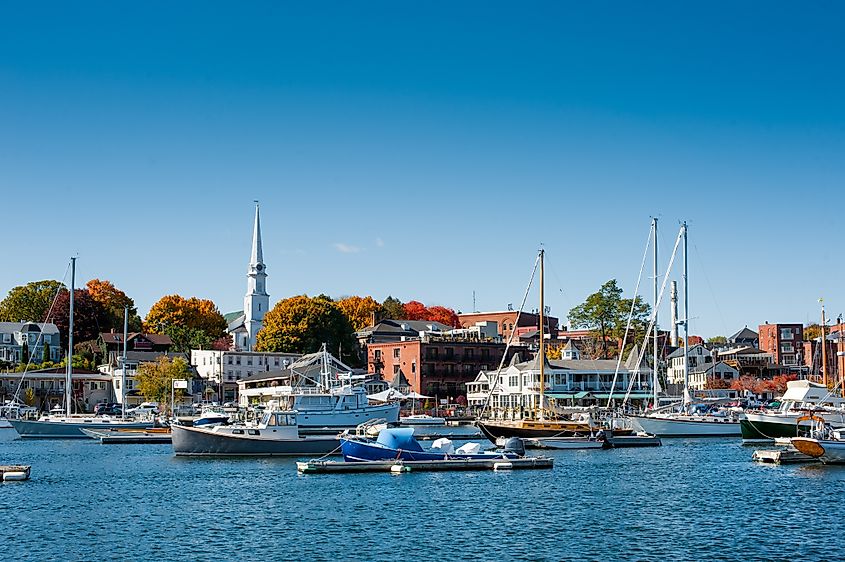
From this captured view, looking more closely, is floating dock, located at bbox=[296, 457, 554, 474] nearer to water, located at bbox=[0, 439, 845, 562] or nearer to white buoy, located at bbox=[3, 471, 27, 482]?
water, located at bbox=[0, 439, 845, 562]

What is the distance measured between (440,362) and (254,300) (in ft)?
164

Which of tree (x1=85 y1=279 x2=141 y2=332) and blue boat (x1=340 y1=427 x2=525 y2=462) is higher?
tree (x1=85 y1=279 x2=141 y2=332)

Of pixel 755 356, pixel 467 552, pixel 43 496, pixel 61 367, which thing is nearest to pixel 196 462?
pixel 43 496

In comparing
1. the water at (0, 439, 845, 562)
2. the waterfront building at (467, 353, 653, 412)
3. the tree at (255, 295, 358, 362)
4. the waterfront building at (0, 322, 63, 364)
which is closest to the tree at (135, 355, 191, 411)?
the tree at (255, 295, 358, 362)

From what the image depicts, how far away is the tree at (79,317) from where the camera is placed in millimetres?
156125

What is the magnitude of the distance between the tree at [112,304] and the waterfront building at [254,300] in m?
17.5

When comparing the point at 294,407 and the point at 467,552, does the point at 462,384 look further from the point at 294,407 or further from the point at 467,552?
the point at 467,552

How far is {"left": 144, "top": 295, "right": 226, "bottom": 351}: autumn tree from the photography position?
164000mm

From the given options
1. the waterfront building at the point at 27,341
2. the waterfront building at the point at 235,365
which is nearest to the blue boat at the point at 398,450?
the waterfront building at the point at 235,365

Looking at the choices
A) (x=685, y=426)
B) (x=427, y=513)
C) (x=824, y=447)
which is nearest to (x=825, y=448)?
(x=824, y=447)

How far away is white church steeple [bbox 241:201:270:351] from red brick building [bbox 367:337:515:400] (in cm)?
3867

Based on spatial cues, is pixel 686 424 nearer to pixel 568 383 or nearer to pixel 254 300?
pixel 568 383

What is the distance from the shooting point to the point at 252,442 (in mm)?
65562

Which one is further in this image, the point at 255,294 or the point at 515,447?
the point at 255,294
